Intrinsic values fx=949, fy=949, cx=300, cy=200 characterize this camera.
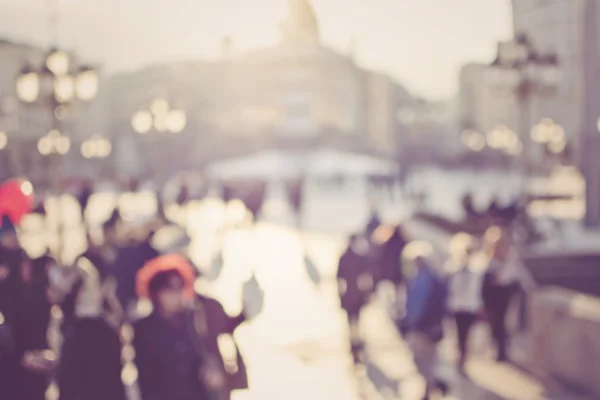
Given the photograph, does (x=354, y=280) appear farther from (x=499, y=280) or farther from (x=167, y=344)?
(x=167, y=344)

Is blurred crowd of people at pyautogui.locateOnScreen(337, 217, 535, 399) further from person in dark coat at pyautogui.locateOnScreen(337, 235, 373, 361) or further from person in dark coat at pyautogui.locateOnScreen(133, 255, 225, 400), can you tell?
person in dark coat at pyautogui.locateOnScreen(133, 255, 225, 400)

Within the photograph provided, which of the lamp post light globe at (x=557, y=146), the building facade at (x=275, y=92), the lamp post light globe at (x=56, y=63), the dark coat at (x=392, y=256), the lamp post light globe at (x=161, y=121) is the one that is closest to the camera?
the dark coat at (x=392, y=256)

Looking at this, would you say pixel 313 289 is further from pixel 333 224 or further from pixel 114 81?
pixel 114 81

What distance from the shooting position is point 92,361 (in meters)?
3.99

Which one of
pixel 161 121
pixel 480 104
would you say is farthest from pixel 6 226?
pixel 480 104

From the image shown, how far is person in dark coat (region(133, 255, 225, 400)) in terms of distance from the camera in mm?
4039

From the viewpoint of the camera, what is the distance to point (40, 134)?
132ft

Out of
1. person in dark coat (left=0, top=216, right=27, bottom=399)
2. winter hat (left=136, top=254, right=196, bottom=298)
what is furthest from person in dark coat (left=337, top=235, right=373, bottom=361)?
winter hat (left=136, top=254, right=196, bottom=298)

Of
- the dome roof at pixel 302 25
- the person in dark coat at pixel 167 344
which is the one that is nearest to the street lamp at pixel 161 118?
the person in dark coat at pixel 167 344

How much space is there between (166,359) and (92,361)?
0.31m

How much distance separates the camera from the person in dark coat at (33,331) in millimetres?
5211

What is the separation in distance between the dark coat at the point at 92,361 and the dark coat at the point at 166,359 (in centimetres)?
10

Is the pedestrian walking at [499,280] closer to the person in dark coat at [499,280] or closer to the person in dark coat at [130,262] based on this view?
the person in dark coat at [499,280]

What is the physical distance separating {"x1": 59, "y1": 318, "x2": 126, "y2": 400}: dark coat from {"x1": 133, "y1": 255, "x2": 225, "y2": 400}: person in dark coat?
0.11 meters
